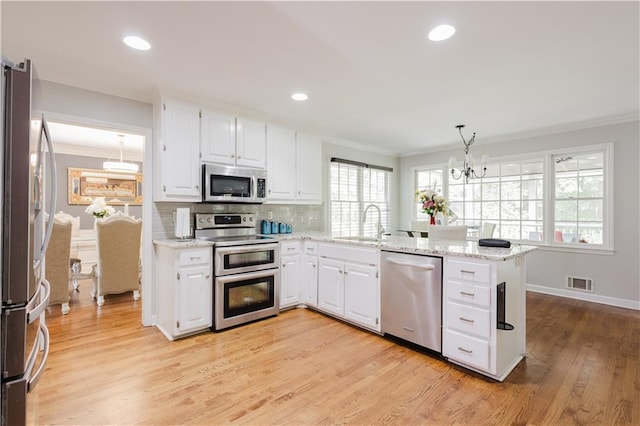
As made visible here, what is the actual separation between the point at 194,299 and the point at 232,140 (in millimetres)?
1773

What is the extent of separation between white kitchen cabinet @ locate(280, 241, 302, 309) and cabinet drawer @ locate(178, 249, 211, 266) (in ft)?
2.93

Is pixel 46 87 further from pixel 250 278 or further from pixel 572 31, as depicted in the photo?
pixel 572 31

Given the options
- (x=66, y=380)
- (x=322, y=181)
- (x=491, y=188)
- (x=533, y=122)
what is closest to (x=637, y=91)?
(x=533, y=122)

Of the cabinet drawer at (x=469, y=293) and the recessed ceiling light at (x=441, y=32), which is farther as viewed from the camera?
the cabinet drawer at (x=469, y=293)

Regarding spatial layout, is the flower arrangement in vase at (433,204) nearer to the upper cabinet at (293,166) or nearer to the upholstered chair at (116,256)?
the upper cabinet at (293,166)

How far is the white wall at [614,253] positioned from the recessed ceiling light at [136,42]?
506 centimetres

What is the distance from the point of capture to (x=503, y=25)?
6.53 ft

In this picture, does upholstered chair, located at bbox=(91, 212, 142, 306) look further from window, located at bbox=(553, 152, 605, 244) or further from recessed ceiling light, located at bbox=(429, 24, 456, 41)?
window, located at bbox=(553, 152, 605, 244)

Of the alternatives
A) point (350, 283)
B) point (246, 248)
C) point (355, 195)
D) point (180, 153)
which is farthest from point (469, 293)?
point (355, 195)

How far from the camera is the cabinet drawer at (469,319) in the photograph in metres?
2.24

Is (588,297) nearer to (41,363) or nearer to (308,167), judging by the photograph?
(308,167)

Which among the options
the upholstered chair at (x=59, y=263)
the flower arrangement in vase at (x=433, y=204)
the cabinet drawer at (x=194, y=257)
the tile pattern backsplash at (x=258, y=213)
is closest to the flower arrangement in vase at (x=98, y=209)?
the upholstered chair at (x=59, y=263)

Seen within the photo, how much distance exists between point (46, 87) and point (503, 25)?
3.70m

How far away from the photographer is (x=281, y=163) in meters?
4.07
